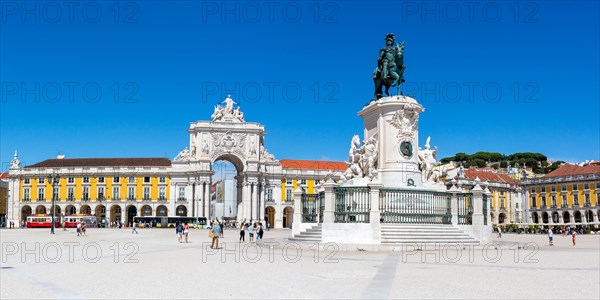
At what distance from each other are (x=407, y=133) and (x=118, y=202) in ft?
246

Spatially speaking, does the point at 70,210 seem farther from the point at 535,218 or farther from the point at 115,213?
the point at 535,218

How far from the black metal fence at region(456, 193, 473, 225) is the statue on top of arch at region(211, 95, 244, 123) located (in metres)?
69.8

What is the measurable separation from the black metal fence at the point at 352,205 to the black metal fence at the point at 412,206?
2.28 ft

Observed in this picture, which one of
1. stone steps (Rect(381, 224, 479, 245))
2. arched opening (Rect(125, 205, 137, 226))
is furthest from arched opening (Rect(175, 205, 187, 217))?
stone steps (Rect(381, 224, 479, 245))

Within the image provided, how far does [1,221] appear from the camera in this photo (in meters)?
94.9

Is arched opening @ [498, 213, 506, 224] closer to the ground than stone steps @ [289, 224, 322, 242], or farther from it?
closer to the ground

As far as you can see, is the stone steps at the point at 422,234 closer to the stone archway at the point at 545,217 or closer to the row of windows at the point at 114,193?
the row of windows at the point at 114,193

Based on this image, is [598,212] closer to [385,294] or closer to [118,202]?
[118,202]

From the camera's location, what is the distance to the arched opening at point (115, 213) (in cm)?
9294

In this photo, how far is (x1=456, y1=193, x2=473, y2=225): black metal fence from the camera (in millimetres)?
24688

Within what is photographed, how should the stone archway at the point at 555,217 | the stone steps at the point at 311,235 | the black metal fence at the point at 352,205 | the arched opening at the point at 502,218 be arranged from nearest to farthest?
the black metal fence at the point at 352,205 < the stone steps at the point at 311,235 < the stone archway at the point at 555,217 < the arched opening at the point at 502,218

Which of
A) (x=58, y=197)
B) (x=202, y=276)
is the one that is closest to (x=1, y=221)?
(x=58, y=197)

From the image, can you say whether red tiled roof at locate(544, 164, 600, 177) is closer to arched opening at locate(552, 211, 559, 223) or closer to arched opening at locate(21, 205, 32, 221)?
arched opening at locate(552, 211, 559, 223)

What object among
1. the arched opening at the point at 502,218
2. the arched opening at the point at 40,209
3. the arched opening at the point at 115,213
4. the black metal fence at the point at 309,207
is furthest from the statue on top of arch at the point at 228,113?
the black metal fence at the point at 309,207
